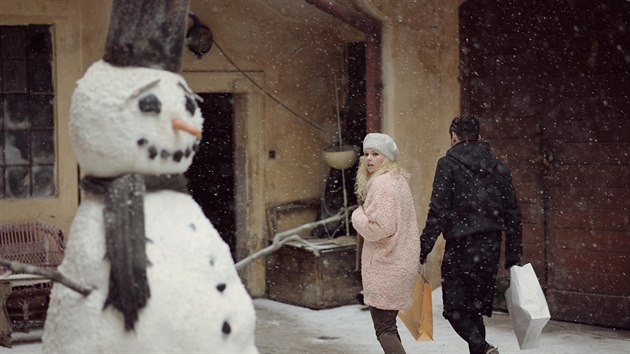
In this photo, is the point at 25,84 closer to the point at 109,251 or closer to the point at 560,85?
the point at 560,85

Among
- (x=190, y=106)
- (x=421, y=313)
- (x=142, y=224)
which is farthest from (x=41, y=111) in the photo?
(x=142, y=224)

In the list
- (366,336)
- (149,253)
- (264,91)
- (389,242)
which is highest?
(264,91)

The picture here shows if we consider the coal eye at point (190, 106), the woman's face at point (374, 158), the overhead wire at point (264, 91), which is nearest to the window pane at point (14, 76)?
the overhead wire at point (264, 91)

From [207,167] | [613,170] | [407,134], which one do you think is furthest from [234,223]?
[613,170]

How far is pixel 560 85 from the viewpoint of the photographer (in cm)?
998

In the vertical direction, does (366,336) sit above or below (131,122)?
below

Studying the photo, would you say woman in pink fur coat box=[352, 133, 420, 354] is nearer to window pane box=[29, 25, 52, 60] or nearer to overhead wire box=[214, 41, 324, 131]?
window pane box=[29, 25, 52, 60]

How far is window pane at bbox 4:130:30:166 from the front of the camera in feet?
34.0

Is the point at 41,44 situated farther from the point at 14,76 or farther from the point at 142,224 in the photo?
the point at 142,224

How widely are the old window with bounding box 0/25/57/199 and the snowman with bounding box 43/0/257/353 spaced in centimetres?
624

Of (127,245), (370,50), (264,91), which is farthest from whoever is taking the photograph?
(264,91)

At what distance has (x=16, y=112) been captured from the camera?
1034 centimetres

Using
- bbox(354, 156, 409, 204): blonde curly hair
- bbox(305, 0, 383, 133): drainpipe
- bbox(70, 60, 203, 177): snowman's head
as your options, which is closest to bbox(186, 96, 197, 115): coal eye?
bbox(70, 60, 203, 177): snowman's head

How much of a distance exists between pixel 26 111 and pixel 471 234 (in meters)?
4.48
